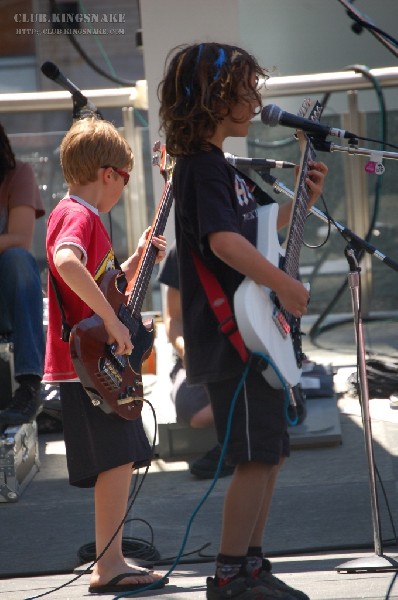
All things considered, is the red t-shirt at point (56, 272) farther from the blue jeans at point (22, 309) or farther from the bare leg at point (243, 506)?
the blue jeans at point (22, 309)

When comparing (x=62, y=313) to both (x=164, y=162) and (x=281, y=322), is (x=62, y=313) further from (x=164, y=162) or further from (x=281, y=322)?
(x=281, y=322)

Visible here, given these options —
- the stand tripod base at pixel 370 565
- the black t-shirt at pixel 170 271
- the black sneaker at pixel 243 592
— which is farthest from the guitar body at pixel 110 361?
the black t-shirt at pixel 170 271

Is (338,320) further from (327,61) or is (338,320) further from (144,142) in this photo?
(327,61)

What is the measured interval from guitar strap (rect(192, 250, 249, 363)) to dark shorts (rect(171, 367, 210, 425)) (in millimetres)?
1971

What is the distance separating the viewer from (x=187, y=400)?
5043mm

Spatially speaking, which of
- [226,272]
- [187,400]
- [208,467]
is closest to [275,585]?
[226,272]

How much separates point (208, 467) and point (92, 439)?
1.43 meters

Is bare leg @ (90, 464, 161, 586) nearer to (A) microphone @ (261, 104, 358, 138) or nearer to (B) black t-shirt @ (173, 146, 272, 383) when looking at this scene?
(B) black t-shirt @ (173, 146, 272, 383)

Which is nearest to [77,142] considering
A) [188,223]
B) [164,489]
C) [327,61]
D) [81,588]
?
[188,223]

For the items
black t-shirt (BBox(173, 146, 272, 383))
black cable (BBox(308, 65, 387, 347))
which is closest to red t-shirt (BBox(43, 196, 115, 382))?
black t-shirt (BBox(173, 146, 272, 383))

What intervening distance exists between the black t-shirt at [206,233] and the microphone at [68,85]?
1.84 m

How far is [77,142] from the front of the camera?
11.8 ft

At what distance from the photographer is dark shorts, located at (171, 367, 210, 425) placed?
503 cm

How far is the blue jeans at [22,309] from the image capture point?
4.96 meters
